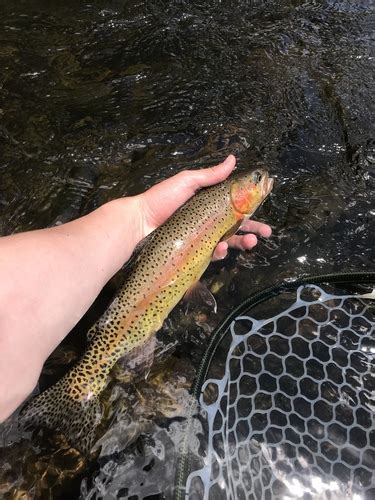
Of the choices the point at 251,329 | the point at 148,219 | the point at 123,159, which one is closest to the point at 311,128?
the point at 123,159

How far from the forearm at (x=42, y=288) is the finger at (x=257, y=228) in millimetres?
1086

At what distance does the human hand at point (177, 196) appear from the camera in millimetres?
3451

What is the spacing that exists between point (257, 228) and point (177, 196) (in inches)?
26.8

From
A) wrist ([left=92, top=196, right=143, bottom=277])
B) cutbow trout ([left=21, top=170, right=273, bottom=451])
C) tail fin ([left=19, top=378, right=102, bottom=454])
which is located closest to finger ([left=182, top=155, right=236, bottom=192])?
cutbow trout ([left=21, top=170, right=273, bottom=451])

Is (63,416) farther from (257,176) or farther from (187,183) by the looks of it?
(257,176)

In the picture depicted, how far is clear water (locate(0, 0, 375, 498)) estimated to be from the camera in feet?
9.12

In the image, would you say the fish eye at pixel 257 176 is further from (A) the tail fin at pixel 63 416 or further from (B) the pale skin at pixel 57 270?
(A) the tail fin at pixel 63 416

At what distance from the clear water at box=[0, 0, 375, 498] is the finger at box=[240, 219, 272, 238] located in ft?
0.45

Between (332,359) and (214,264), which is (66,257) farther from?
(332,359)

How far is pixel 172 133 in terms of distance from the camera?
4.79 meters

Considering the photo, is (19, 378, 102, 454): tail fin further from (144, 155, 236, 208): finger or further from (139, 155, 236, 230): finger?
(144, 155, 236, 208): finger

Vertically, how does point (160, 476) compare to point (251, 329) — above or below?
below

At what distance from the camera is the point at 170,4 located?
686 centimetres

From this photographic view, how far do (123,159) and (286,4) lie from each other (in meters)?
4.19
